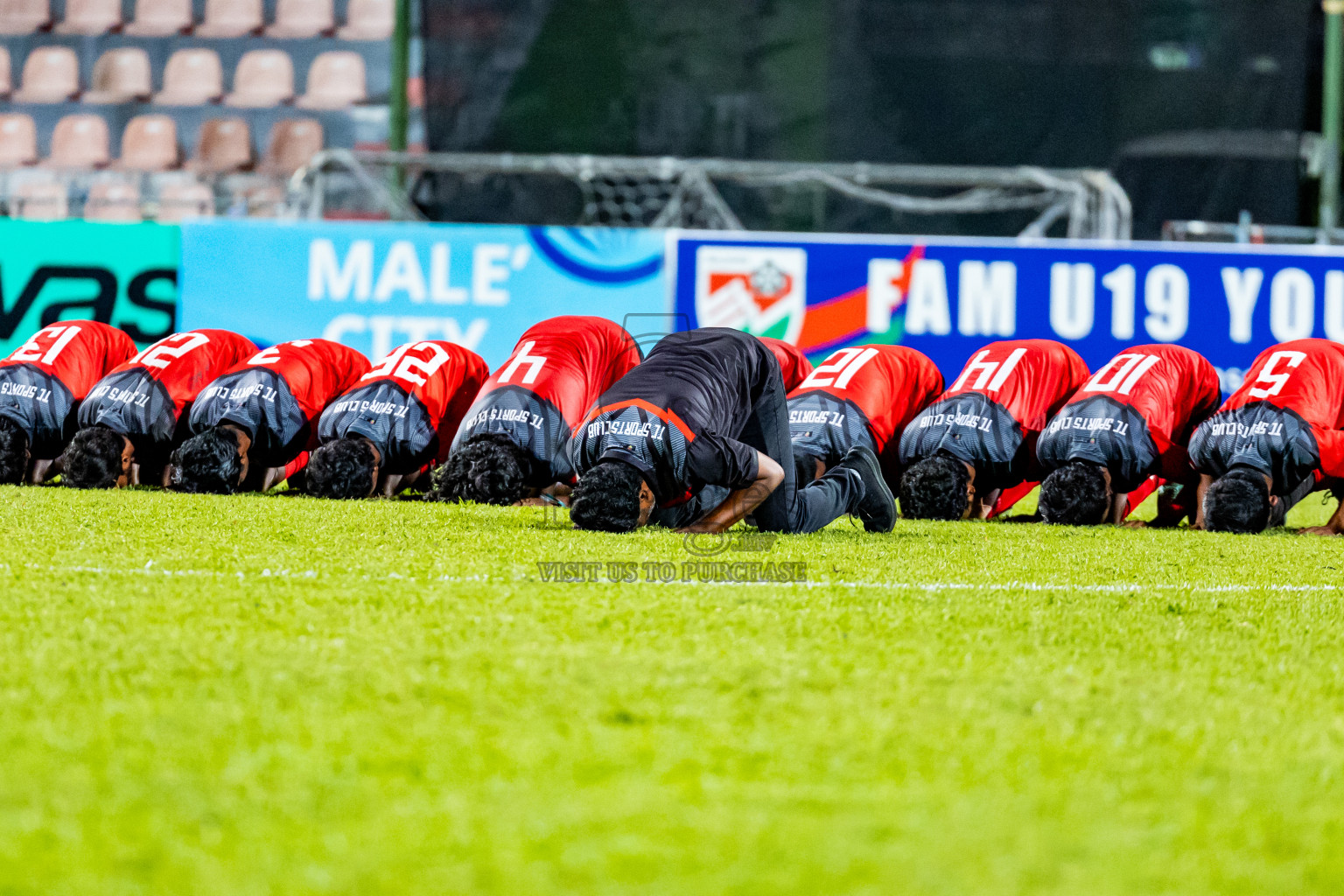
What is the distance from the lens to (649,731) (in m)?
2.72

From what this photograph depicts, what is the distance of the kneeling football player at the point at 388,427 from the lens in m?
7.04

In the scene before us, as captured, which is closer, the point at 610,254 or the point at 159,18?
the point at 610,254

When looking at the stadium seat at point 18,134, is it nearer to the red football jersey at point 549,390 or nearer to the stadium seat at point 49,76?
the stadium seat at point 49,76

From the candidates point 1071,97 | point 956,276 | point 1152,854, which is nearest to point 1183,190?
point 1071,97

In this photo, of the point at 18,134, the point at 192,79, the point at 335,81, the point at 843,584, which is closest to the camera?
the point at 843,584

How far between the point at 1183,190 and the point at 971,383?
7214mm

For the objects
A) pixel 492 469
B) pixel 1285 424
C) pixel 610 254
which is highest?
pixel 610 254

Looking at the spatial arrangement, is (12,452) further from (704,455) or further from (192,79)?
(192,79)

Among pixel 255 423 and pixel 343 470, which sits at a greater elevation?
pixel 255 423

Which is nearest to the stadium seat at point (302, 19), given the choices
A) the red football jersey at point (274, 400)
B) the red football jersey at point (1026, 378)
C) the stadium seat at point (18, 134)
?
the stadium seat at point (18, 134)

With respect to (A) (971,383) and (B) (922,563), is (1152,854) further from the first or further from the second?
(A) (971,383)

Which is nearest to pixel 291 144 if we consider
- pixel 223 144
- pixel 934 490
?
pixel 223 144

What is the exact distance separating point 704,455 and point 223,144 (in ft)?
35.6

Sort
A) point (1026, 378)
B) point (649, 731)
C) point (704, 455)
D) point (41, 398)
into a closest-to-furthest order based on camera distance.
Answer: point (649, 731)
point (704, 455)
point (41, 398)
point (1026, 378)
